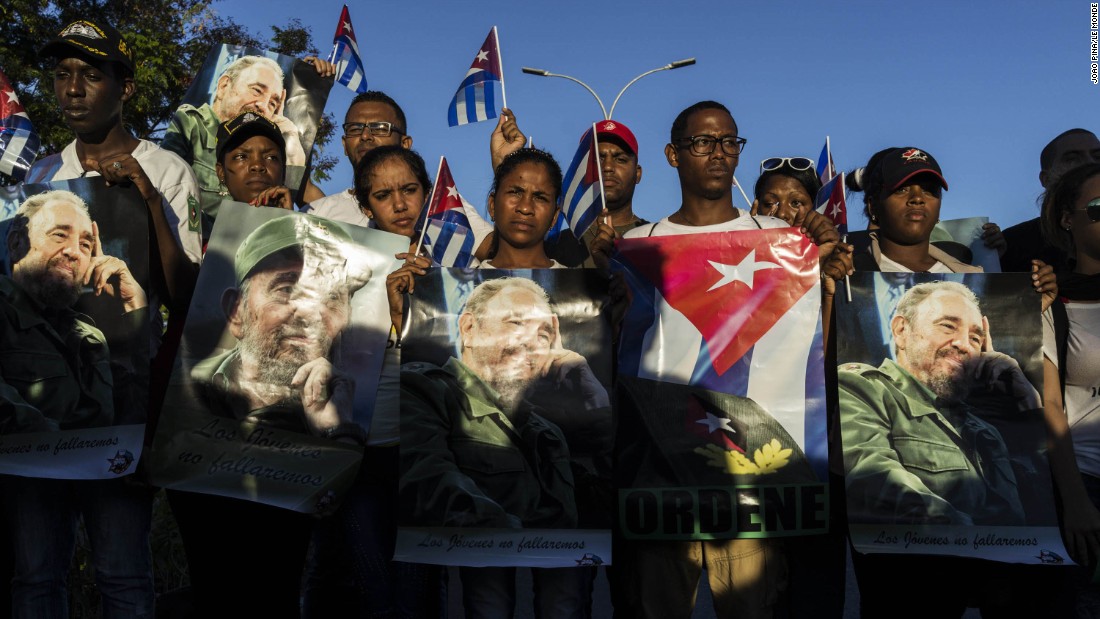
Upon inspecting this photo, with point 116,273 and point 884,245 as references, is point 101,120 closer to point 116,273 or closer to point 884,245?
point 116,273

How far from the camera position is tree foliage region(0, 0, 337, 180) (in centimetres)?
1536

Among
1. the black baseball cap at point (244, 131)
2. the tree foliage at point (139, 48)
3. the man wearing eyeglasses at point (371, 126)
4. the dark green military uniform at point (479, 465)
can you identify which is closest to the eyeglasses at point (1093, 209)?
the dark green military uniform at point (479, 465)

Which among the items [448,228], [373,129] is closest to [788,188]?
[448,228]

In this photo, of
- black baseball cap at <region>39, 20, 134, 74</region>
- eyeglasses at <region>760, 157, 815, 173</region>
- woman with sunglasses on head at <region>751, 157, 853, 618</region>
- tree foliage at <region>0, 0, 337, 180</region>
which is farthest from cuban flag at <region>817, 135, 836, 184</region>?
tree foliage at <region>0, 0, 337, 180</region>

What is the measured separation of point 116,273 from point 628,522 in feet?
7.11

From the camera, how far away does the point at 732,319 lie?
3799mm

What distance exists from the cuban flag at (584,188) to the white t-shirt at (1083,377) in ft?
6.08

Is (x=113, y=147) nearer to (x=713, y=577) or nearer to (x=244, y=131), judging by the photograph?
(x=244, y=131)

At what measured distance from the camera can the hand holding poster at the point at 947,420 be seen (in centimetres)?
368

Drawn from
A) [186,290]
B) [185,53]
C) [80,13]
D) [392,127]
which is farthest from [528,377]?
[80,13]

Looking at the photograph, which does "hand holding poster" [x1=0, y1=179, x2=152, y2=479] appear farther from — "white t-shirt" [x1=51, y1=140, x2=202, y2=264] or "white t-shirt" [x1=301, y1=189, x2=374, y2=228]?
"white t-shirt" [x1=301, y1=189, x2=374, y2=228]

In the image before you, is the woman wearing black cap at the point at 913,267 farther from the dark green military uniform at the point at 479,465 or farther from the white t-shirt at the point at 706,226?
the dark green military uniform at the point at 479,465

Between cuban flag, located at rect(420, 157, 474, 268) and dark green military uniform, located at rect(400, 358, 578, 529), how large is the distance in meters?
0.89

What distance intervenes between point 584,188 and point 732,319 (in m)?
0.85
